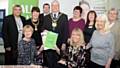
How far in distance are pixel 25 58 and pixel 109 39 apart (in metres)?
1.39

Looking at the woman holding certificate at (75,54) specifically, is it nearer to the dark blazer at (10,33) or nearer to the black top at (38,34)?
the black top at (38,34)

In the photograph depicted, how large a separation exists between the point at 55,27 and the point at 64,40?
31cm

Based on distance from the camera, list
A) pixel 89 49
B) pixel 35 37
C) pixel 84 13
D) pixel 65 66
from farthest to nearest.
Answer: pixel 84 13
pixel 35 37
pixel 89 49
pixel 65 66

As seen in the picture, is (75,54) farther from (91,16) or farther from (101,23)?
(91,16)

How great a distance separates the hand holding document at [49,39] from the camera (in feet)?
18.4

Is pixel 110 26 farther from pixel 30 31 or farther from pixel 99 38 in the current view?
pixel 30 31

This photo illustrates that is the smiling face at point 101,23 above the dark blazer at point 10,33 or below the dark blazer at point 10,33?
above

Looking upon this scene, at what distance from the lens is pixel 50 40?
561 centimetres

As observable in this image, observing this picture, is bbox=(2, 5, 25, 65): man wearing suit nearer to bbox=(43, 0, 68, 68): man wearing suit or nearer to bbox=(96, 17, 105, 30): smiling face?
bbox=(43, 0, 68, 68): man wearing suit

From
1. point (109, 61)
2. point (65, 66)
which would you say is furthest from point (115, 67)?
point (65, 66)

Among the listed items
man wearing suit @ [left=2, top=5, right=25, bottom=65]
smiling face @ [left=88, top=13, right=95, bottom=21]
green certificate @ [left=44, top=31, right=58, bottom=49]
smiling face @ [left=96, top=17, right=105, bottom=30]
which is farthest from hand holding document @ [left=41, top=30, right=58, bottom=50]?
smiling face @ [left=96, top=17, right=105, bottom=30]

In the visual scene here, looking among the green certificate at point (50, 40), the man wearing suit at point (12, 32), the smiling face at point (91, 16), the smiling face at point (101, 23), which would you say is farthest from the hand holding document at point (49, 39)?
the smiling face at point (101, 23)

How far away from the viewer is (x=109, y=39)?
5.09 metres

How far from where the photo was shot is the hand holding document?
561 cm
